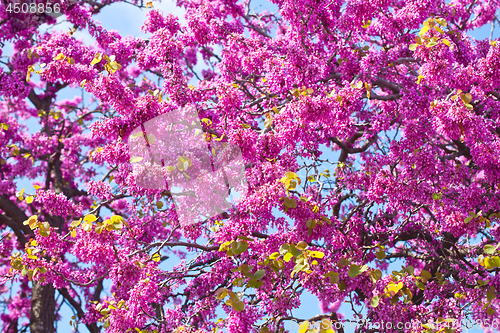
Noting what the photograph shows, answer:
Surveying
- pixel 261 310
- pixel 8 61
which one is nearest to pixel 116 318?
pixel 261 310

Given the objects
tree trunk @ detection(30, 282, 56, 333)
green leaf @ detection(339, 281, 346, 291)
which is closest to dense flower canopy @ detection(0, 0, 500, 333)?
green leaf @ detection(339, 281, 346, 291)

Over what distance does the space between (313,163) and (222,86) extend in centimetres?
188

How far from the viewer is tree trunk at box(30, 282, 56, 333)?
9125mm

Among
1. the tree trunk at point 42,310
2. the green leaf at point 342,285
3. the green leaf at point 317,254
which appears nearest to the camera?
the green leaf at point 317,254

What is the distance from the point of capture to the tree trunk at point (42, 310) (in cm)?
912

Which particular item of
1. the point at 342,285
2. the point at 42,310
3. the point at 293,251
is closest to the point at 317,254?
the point at 293,251

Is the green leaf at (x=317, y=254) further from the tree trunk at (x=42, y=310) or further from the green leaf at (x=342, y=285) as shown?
the tree trunk at (x=42, y=310)

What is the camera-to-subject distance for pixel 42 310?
9.23m

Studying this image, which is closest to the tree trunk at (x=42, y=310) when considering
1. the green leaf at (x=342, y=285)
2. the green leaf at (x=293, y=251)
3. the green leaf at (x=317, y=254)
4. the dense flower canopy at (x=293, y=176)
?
the dense flower canopy at (x=293, y=176)

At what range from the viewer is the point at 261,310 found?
5953mm

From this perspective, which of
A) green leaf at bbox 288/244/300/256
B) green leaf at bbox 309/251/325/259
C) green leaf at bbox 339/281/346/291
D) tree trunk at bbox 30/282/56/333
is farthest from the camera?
tree trunk at bbox 30/282/56/333

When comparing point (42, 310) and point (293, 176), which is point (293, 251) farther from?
point (42, 310)

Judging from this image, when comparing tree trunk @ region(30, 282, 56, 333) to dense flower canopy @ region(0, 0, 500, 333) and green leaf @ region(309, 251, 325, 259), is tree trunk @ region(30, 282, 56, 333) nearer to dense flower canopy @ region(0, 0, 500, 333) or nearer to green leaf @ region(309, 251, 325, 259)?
dense flower canopy @ region(0, 0, 500, 333)

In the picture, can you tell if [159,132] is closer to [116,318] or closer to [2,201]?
[116,318]
